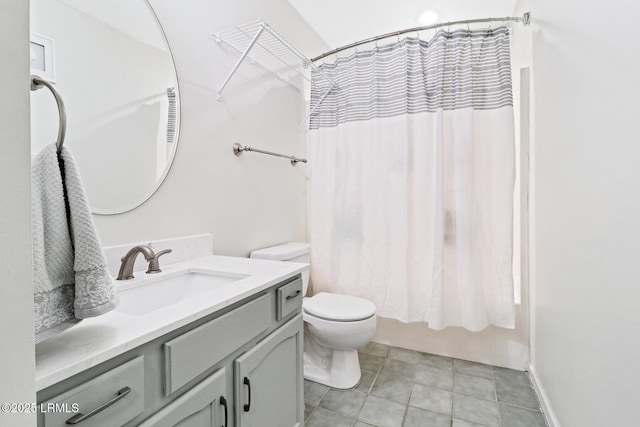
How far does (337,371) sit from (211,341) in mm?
1214

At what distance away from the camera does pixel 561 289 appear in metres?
1.28

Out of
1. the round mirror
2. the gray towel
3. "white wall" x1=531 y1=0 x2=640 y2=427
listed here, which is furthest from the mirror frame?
"white wall" x1=531 y1=0 x2=640 y2=427

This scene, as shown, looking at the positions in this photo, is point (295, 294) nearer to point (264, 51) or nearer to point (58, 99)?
point (58, 99)

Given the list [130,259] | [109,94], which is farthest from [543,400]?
[109,94]

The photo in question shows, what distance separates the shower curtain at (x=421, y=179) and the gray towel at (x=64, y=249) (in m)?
1.70

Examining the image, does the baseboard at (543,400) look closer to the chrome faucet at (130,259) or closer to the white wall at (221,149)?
the white wall at (221,149)

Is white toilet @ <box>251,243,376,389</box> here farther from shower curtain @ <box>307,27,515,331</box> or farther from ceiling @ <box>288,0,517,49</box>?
ceiling @ <box>288,0,517,49</box>

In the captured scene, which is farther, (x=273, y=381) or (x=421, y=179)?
(x=421, y=179)

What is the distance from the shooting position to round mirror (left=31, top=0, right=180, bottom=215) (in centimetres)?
93

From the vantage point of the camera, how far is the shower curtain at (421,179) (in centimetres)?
181

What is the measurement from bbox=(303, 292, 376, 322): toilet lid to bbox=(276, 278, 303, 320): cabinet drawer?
1.56 feet

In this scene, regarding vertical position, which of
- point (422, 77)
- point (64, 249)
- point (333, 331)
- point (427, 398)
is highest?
point (422, 77)

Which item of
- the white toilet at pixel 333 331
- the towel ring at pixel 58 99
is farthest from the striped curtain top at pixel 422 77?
the towel ring at pixel 58 99

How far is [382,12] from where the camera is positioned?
2.22m
